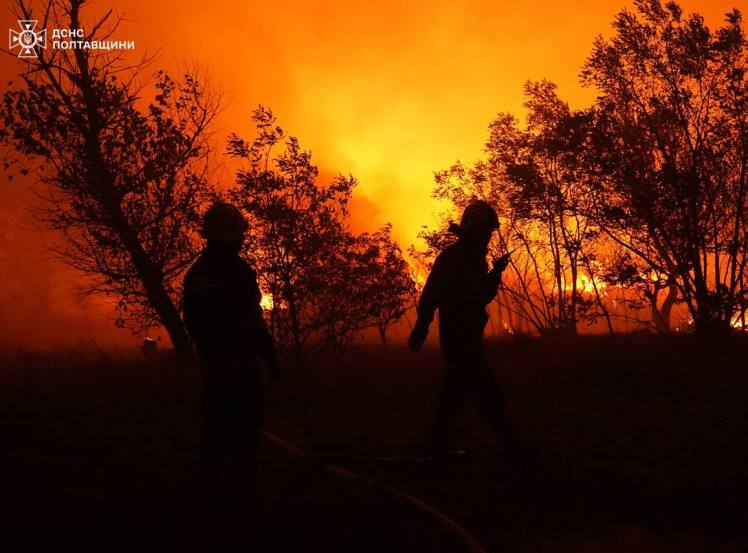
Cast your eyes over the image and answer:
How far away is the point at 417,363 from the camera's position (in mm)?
15891

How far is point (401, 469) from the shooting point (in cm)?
643

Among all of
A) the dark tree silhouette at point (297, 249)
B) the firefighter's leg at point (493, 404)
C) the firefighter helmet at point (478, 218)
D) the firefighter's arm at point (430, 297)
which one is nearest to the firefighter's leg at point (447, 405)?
the firefighter's leg at point (493, 404)

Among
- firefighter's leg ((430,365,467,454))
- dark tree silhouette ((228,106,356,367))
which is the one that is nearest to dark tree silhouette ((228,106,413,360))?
dark tree silhouette ((228,106,356,367))

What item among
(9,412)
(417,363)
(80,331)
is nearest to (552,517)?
(9,412)

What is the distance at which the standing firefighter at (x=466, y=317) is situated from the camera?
19.4 ft

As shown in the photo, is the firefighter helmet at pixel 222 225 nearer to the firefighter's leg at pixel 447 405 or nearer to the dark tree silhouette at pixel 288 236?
the firefighter's leg at pixel 447 405

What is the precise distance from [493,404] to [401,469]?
1176 millimetres

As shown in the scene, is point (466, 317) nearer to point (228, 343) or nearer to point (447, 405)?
point (447, 405)

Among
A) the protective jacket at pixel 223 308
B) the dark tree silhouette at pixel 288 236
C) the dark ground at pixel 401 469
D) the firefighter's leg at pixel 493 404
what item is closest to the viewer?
the dark ground at pixel 401 469

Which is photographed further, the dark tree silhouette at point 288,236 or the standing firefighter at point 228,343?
the dark tree silhouette at point 288,236

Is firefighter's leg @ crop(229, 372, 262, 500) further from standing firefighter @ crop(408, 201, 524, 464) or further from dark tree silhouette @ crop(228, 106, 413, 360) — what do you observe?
dark tree silhouette @ crop(228, 106, 413, 360)

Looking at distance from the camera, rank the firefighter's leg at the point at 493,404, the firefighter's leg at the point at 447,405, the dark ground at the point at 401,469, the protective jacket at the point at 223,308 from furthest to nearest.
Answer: the firefighter's leg at the point at 447,405 → the firefighter's leg at the point at 493,404 → the protective jacket at the point at 223,308 → the dark ground at the point at 401,469

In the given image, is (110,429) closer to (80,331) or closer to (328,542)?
(328,542)

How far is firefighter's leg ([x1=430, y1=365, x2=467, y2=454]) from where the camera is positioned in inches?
236
